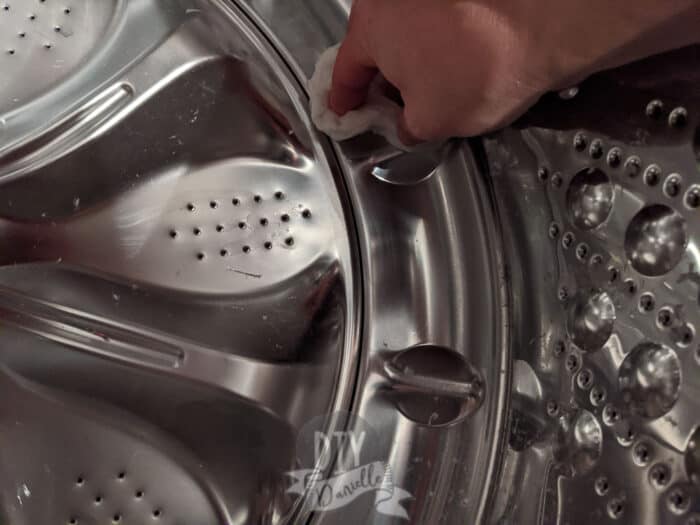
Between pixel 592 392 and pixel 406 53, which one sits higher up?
pixel 406 53

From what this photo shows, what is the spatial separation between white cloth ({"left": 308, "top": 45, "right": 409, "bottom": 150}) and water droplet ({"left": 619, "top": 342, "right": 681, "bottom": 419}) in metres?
0.25

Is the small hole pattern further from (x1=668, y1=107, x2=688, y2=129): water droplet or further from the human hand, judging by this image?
(x1=668, y1=107, x2=688, y2=129): water droplet

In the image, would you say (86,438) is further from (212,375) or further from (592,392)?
(592,392)

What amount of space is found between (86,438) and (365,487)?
0.29m

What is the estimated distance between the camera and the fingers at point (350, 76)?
1.63 feet

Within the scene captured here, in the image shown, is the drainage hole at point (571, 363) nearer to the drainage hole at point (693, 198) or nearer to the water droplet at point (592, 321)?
the water droplet at point (592, 321)

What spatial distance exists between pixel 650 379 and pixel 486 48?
0.78 ft

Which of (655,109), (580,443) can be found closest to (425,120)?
(655,109)

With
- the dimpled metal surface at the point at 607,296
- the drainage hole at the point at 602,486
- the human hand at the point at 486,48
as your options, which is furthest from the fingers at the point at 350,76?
the drainage hole at the point at 602,486

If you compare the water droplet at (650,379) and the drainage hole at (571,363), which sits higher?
the water droplet at (650,379)

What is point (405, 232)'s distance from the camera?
1.97ft

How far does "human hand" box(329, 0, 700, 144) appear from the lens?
14.2 inches

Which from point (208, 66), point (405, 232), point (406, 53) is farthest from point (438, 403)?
point (208, 66)

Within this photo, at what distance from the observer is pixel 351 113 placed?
22.0 inches
